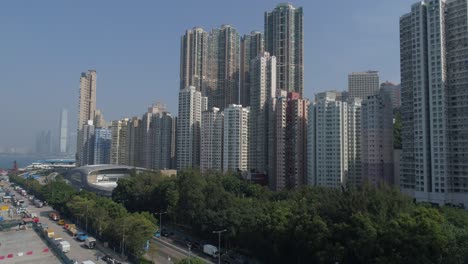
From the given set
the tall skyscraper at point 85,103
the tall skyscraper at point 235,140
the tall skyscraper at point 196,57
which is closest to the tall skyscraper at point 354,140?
the tall skyscraper at point 235,140

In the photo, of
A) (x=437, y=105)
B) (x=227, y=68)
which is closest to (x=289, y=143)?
(x=437, y=105)

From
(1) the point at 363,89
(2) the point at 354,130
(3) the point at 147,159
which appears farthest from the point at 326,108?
(1) the point at 363,89

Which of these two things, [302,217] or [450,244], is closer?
[450,244]

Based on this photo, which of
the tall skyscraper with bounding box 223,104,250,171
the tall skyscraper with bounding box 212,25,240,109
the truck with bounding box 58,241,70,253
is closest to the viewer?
the truck with bounding box 58,241,70,253

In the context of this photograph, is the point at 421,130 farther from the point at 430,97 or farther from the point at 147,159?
the point at 147,159

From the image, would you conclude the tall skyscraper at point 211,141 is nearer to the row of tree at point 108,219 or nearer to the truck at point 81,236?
the row of tree at point 108,219

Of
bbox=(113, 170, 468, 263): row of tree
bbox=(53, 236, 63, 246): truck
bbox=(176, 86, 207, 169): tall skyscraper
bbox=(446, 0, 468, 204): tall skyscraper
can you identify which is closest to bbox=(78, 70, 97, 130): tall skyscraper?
bbox=(176, 86, 207, 169): tall skyscraper

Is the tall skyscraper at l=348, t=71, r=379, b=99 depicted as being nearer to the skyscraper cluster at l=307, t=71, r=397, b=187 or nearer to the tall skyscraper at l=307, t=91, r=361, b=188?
the skyscraper cluster at l=307, t=71, r=397, b=187
